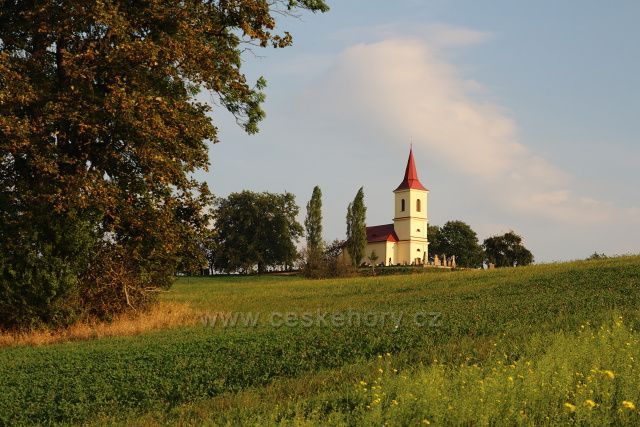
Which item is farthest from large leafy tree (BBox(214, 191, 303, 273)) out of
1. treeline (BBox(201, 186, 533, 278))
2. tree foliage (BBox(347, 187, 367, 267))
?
tree foliage (BBox(347, 187, 367, 267))

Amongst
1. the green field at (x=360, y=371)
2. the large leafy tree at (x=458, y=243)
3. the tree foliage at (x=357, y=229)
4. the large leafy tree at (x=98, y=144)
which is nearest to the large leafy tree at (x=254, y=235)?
the tree foliage at (x=357, y=229)

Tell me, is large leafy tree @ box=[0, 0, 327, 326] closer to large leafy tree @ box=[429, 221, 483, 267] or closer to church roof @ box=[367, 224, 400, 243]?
church roof @ box=[367, 224, 400, 243]

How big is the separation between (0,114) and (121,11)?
5.49 m

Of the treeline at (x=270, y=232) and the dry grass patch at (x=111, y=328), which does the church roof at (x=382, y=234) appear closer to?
the treeline at (x=270, y=232)

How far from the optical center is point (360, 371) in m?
12.6

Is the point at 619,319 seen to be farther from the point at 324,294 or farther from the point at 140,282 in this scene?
the point at 324,294

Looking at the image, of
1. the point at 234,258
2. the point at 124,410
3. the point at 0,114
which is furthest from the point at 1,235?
the point at 234,258

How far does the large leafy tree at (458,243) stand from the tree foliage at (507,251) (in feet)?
10.2

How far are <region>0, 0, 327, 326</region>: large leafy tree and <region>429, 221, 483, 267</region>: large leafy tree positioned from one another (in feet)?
346

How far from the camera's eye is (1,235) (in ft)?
70.4

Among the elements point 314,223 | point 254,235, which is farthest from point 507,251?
point 254,235

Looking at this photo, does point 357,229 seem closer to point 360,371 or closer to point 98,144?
point 98,144

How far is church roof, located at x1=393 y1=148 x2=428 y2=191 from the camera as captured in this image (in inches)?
5079

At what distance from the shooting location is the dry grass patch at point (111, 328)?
20.6 meters
